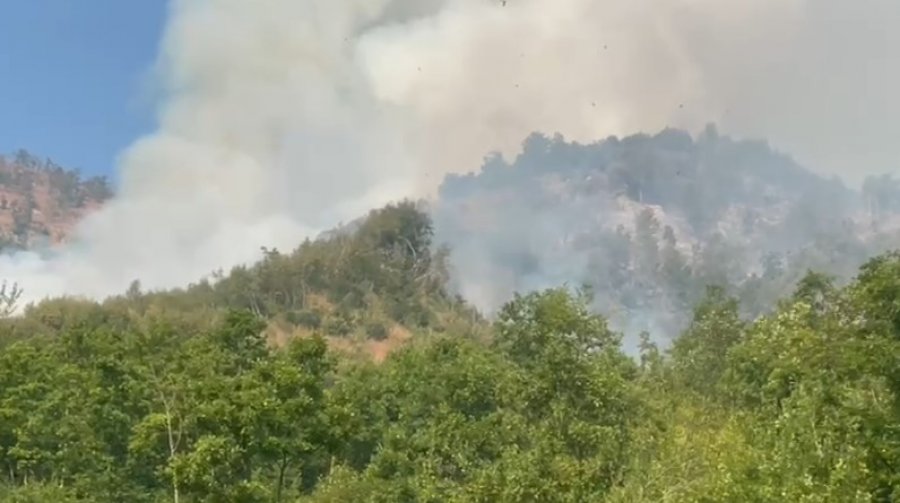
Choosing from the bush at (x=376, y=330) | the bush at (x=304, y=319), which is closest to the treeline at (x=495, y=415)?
the bush at (x=304, y=319)

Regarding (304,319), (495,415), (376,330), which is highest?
(376,330)

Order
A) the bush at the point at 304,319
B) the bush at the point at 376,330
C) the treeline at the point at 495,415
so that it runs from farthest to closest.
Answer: the bush at the point at 376,330 < the bush at the point at 304,319 < the treeline at the point at 495,415

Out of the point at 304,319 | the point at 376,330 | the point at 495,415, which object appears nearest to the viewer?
the point at 495,415

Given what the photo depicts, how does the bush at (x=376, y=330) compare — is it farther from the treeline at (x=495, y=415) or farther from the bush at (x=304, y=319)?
the treeline at (x=495, y=415)

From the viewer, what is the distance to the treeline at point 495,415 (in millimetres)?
31578

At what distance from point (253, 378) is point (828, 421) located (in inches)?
939

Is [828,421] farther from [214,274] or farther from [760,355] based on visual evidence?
[214,274]

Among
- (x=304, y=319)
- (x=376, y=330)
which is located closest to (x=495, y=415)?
(x=304, y=319)

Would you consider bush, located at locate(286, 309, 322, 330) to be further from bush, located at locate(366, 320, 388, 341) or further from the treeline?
the treeline

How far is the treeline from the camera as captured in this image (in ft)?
104

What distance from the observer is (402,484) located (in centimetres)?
4759

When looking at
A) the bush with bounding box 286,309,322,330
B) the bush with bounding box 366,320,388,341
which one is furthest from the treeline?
the bush with bounding box 366,320,388,341

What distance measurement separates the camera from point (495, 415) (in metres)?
44.5

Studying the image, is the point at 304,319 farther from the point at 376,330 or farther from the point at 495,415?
the point at 495,415
